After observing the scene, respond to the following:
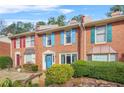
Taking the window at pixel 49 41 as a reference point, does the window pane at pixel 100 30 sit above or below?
above

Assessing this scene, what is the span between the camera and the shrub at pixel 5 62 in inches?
674

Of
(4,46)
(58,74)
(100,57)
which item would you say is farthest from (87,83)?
(4,46)

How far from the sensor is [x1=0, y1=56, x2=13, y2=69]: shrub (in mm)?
17112

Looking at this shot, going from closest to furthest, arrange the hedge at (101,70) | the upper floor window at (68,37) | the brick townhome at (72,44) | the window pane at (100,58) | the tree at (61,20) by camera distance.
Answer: the hedge at (101,70), the tree at (61,20), the brick townhome at (72,44), the window pane at (100,58), the upper floor window at (68,37)

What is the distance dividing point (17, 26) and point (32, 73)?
2877 mm

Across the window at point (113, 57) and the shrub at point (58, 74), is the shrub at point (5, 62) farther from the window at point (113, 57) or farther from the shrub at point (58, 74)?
the window at point (113, 57)

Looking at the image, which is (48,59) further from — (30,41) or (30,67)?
(30,41)

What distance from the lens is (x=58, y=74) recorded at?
14797 millimetres

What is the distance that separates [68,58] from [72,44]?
97 cm

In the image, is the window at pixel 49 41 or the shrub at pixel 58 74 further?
the window at pixel 49 41

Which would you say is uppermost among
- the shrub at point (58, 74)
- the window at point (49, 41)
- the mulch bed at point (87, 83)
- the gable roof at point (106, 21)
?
the gable roof at point (106, 21)

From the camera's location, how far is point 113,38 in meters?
16.7

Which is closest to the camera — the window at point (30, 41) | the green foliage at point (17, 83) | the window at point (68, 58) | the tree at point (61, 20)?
the green foliage at point (17, 83)

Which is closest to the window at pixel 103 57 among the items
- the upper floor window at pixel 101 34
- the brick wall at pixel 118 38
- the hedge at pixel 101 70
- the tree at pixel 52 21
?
the brick wall at pixel 118 38
